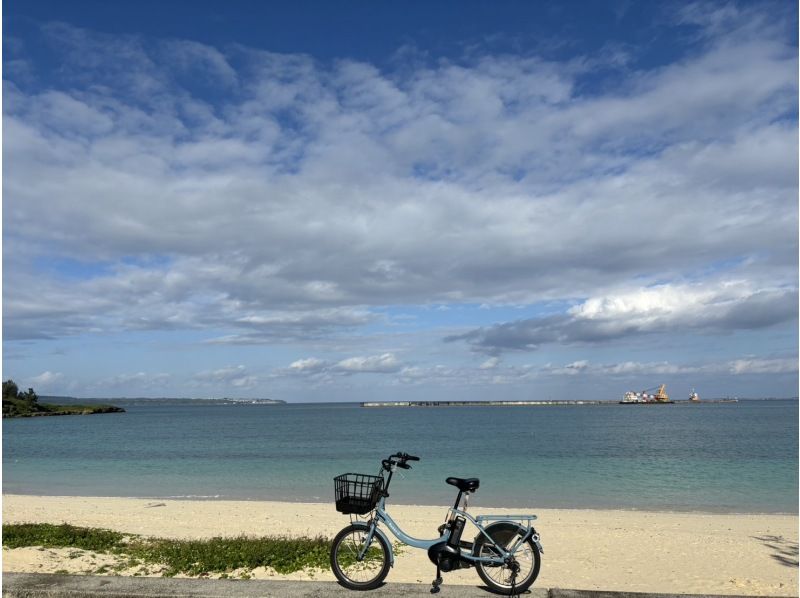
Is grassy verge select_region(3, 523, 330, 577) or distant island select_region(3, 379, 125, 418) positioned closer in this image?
grassy verge select_region(3, 523, 330, 577)

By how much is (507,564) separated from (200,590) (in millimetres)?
3128

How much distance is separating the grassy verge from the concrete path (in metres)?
3.36

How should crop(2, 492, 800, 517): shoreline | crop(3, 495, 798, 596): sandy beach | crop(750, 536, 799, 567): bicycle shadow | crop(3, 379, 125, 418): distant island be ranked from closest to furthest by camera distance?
crop(3, 495, 798, 596): sandy beach
crop(750, 536, 799, 567): bicycle shadow
crop(2, 492, 800, 517): shoreline
crop(3, 379, 125, 418): distant island

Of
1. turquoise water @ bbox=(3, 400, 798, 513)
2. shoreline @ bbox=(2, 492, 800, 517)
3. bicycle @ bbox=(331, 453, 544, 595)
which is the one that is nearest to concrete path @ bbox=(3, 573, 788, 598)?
bicycle @ bbox=(331, 453, 544, 595)

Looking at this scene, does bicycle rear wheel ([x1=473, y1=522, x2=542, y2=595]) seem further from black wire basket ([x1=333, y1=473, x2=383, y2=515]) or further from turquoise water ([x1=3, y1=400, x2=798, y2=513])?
turquoise water ([x1=3, y1=400, x2=798, y2=513])

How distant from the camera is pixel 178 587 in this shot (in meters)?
5.82

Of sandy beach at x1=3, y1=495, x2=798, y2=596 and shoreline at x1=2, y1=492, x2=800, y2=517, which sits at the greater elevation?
sandy beach at x1=3, y1=495, x2=798, y2=596

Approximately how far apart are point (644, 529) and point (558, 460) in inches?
936

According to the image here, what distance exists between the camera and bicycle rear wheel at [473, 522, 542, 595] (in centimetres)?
683

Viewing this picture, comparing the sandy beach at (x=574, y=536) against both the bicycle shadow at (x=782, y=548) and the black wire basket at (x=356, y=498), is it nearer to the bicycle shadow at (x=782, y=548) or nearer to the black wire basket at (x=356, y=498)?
the bicycle shadow at (x=782, y=548)

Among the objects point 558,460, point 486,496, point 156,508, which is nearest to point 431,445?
point 558,460

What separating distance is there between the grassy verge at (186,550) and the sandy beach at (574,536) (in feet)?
1.41

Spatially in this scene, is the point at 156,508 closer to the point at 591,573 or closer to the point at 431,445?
the point at 591,573

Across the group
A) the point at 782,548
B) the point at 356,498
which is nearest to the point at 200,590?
the point at 356,498
